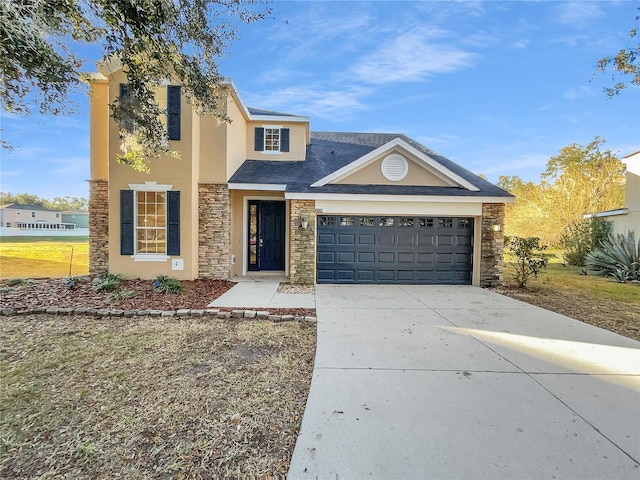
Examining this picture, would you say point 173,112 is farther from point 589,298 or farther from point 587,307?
point 589,298

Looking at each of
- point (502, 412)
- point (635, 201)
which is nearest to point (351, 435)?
point (502, 412)

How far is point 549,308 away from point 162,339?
27.1ft

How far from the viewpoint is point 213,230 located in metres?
9.52

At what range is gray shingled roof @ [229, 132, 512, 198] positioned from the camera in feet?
30.1

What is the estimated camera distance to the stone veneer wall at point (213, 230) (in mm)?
9461

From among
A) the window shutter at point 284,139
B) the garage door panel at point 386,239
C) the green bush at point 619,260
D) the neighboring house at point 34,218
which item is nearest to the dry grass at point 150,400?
the garage door panel at point 386,239

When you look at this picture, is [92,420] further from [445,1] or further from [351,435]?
[445,1]

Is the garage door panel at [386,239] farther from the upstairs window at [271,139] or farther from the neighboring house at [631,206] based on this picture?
the neighboring house at [631,206]

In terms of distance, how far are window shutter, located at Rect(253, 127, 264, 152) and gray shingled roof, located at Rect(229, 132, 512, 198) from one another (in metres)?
0.60

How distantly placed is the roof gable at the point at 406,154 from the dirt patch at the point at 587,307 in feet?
11.4

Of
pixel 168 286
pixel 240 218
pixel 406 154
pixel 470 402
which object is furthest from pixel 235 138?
pixel 470 402

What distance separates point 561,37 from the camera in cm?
846

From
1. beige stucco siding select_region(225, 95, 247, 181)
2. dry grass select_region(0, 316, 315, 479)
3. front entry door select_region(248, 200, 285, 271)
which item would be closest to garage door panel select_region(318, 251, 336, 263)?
front entry door select_region(248, 200, 285, 271)

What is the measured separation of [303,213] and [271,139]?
4.74 metres
